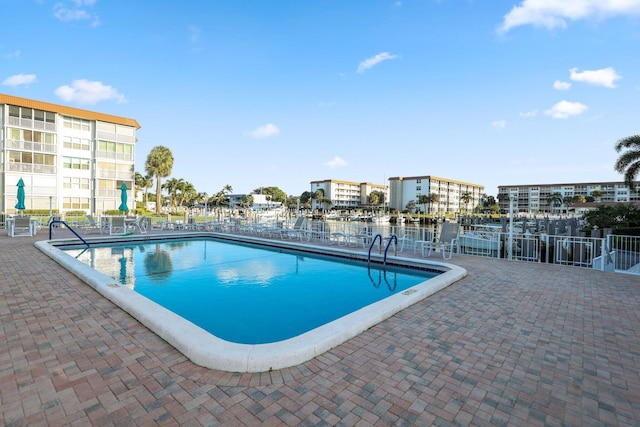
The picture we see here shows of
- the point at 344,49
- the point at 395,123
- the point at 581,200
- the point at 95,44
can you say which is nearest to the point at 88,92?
the point at 95,44

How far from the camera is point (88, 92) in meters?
28.5

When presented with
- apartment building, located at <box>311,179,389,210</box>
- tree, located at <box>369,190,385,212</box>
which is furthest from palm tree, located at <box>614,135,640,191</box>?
tree, located at <box>369,190,385,212</box>

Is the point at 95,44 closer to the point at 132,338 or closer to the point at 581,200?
the point at 132,338

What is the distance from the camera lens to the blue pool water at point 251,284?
563 cm

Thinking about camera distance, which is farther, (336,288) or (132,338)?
(336,288)

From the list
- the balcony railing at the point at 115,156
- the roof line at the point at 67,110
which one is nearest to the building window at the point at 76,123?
the roof line at the point at 67,110

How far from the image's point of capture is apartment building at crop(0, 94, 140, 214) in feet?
92.9

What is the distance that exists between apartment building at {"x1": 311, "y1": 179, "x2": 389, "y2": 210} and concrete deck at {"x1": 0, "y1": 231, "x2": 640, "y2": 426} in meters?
111

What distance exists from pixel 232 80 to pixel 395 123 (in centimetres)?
1441

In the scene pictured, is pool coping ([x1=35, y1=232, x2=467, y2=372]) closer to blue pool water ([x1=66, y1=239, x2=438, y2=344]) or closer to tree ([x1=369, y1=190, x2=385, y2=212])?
blue pool water ([x1=66, y1=239, x2=438, y2=344])

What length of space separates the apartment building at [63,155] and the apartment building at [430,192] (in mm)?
91154

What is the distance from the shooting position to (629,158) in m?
26.1

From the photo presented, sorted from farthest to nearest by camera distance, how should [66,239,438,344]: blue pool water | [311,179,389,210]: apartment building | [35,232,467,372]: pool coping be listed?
[311,179,389,210]: apartment building, [66,239,438,344]: blue pool water, [35,232,467,372]: pool coping

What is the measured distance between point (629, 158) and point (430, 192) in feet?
280
